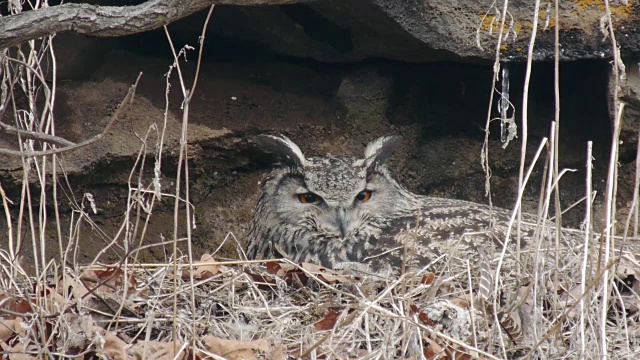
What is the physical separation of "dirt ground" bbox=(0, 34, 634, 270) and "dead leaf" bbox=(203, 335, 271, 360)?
1.85 metres

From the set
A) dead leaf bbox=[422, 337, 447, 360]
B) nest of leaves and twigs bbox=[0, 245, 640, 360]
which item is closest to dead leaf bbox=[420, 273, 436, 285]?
nest of leaves and twigs bbox=[0, 245, 640, 360]

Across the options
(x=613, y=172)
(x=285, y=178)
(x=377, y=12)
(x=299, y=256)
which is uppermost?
(x=377, y=12)

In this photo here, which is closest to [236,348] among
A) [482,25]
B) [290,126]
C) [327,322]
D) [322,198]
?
[327,322]

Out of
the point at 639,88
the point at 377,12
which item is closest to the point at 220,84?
the point at 377,12

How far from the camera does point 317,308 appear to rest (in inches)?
128

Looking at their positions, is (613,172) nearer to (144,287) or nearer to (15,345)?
(144,287)

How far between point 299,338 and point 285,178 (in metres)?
1.45

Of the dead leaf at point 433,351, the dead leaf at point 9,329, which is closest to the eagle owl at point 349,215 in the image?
the dead leaf at point 433,351

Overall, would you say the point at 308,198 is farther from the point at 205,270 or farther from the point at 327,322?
the point at 327,322

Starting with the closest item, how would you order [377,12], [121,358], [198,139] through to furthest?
1. [121,358]
2. [377,12]
3. [198,139]

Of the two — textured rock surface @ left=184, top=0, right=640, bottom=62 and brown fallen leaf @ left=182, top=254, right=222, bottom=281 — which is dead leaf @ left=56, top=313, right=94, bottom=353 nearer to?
brown fallen leaf @ left=182, top=254, right=222, bottom=281

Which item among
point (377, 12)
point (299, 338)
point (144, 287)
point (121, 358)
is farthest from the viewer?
point (377, 12)

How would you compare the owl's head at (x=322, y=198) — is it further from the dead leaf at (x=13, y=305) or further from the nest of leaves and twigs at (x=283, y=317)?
the dead leaf at (x=13, y=305)

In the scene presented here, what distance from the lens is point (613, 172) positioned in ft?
9.52
